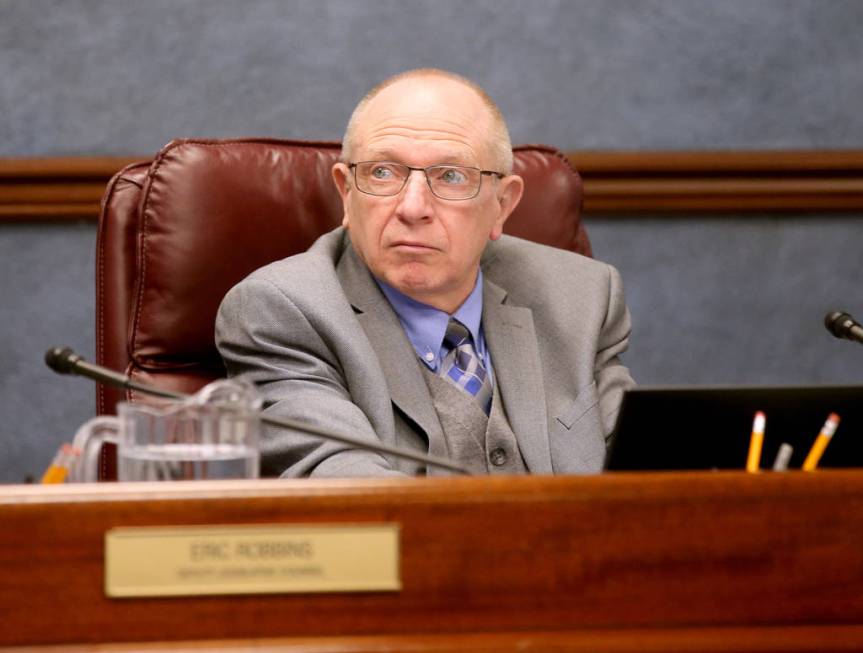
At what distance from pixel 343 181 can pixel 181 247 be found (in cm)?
30

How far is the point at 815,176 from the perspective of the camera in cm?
278

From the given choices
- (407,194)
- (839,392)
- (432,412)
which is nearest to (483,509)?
(839,392)

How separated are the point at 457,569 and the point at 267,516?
6.0 inches

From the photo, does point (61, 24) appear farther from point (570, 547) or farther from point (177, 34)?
point (570, 547)

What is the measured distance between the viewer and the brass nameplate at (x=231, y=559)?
0.88 meters

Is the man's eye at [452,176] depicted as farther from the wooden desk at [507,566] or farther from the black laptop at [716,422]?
the wooden desk at [507,566]

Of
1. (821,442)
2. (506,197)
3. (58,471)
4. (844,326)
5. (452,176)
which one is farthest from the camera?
(506,197)

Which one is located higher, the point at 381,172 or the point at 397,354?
the point at 381,172

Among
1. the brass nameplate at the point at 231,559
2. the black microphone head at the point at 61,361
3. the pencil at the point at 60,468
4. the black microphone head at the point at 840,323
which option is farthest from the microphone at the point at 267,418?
the black microphone head at the point at 840,323

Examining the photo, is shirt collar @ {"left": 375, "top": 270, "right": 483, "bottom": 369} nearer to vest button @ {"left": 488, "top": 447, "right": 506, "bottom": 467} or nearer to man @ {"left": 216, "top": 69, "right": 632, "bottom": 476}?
man @ {"left": 216, "top": 69, "right": 632, "bottom": 476}

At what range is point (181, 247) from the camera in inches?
74.7

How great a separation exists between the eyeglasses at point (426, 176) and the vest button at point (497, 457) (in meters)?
0.42

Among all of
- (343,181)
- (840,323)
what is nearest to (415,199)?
(343,181)

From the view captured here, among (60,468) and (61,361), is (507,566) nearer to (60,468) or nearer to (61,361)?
(60,468)
